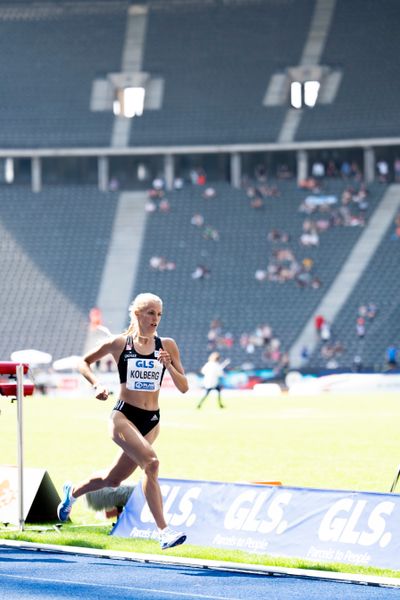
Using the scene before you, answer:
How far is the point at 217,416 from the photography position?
106 feet

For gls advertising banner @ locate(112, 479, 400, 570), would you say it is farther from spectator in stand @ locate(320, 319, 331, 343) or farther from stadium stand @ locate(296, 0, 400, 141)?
stadium stand @ locate(296, 0, 400, 141)

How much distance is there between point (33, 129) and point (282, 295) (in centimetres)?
1400

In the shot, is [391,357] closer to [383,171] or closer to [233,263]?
[233,263]

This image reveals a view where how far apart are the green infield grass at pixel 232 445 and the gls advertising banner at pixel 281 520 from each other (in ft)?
0.68

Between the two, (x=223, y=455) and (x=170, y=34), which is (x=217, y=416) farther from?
(x=170, y=34)

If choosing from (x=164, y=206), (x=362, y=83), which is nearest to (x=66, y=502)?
(x=164, y=206)

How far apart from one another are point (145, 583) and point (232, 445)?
14.3 m

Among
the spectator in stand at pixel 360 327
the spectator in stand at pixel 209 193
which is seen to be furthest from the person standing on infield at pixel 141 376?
the spectator in stand at pixel 209 193

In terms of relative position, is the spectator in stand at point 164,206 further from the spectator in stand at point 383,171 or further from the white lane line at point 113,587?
the white lane line at point 113,587

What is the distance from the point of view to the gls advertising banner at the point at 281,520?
9.56m

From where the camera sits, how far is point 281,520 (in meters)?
10.2

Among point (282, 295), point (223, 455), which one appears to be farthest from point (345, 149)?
point (223, 455)

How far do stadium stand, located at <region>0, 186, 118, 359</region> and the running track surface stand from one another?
39515 mm

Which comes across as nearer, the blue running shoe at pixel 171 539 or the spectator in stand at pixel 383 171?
the blue running shoe at pixel 171 539
